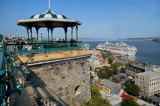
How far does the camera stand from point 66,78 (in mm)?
6332

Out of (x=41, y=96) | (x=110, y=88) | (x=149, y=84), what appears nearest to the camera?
(x=41, y=96)

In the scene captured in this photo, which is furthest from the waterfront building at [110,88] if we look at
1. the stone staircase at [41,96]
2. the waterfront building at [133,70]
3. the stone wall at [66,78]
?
the stone staircase at [41,96]

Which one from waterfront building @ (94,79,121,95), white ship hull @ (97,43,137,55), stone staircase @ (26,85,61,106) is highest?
stone staircase @ (26,85,61,106)

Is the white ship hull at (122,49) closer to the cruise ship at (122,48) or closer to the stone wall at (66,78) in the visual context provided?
the cruise ship at (122,48)

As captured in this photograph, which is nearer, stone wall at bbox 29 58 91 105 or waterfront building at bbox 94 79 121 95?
stone wall at bbox 29 58 91 105

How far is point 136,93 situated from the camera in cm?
3469

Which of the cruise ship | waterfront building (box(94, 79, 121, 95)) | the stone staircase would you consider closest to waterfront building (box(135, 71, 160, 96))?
waterfront building (box(94, 79, 121, 95))

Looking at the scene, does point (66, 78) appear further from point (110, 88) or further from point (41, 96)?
point (110, 88)

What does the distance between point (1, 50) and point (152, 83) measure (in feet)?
135

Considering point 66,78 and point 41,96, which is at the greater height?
point 66,78

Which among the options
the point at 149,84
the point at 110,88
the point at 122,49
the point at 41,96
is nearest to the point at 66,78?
the point at 41,96

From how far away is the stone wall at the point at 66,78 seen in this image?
5395 millimetres

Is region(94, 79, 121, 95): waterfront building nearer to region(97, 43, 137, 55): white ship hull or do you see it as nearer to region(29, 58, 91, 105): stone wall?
region(29, 58, 91, 105): stone wall

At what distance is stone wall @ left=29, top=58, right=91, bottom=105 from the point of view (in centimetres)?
539
